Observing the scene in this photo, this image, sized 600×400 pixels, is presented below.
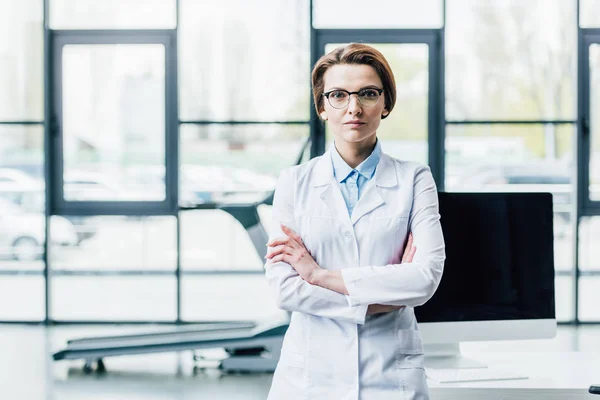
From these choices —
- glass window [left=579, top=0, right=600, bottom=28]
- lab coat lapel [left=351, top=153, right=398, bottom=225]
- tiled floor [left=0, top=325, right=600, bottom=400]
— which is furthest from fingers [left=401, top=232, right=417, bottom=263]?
glass window [left=579, top=0, right=600, bottom=28]

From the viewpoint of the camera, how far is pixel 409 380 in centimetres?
162

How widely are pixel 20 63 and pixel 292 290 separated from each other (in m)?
5.39

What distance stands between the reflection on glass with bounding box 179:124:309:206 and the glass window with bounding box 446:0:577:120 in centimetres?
137

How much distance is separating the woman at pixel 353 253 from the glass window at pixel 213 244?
4.55 m

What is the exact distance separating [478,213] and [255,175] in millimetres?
4128

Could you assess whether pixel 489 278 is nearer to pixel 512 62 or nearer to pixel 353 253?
pixel 353 253

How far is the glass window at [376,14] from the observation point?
20.2ft

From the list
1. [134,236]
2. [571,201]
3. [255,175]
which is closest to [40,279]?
[134,236]

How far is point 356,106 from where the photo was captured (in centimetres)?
165

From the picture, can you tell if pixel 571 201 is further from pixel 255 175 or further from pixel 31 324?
pixel 31 324

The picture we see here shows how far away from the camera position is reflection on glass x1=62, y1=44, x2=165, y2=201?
6.32 meters

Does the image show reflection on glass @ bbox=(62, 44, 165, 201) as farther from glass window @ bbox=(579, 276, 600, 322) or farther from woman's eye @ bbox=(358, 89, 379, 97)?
woman's eye @ bbox=(358, 89, 379, 97)

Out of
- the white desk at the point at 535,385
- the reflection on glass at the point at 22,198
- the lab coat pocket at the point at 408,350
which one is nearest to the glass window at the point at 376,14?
the reflection on glass at the point at 22,198

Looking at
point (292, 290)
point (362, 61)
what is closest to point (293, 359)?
point (292, 290)
